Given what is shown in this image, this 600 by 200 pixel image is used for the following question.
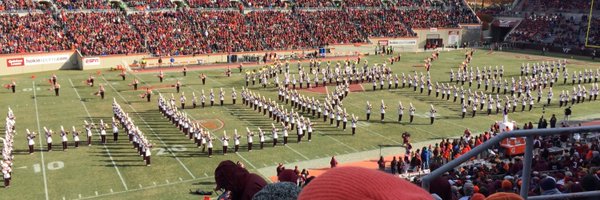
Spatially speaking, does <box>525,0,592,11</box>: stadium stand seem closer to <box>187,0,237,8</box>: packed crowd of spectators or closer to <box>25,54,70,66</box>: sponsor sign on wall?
<box>187,0,237,8</box>: packed crowd of spectators

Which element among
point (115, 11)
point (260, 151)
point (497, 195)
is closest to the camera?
point (497, 195)

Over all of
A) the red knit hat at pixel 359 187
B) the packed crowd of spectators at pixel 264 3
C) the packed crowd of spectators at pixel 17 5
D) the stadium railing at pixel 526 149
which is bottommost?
the stadium railing at pixel 526 149

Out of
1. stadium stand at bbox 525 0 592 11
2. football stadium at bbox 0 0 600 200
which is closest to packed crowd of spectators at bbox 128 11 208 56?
football stadium at bbox 0 0 600 200

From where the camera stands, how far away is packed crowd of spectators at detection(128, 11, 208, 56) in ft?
141

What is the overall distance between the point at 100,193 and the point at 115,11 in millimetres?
33956

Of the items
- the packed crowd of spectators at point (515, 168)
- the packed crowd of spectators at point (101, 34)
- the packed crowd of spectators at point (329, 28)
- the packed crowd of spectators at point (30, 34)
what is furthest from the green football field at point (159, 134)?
the packed crowd of spectators at point (329, 28)

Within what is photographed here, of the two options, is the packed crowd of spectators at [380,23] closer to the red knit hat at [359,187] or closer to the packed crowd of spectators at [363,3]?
the packed crowd of spectators at [363,3]

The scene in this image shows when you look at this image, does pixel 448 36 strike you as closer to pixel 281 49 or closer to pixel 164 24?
pixel 281 49

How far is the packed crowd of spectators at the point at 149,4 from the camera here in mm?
46750

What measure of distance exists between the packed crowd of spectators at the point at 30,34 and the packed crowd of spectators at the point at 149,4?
288 inches

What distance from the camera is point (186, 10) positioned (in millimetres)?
48812

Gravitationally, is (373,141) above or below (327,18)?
below

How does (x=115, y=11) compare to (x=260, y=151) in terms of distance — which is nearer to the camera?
(x=260, y=151)

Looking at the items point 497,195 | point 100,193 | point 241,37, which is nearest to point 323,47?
point 241,37
